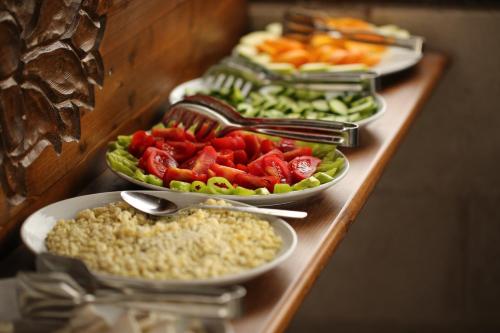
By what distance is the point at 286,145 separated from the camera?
1.62 m

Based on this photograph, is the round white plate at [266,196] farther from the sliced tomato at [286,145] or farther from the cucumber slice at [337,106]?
the cucumber slice at [337,106]

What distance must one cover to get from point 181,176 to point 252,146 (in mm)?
200

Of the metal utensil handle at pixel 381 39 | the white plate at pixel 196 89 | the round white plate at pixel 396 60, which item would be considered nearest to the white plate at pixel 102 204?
the white plate at pixel 196 89

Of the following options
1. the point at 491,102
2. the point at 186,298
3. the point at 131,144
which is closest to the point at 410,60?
the point at 491,102

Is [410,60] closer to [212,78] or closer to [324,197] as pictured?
[212,78]

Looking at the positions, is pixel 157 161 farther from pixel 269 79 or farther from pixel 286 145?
pixel 269 79

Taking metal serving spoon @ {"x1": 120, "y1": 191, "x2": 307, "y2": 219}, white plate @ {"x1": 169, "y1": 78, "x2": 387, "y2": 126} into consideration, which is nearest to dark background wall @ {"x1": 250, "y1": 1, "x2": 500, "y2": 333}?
white plate @ {"x1": 169, "y1": 78, "x2": 387, "y2": 126}

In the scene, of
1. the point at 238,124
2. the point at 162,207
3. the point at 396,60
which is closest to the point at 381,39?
the point at 396,60

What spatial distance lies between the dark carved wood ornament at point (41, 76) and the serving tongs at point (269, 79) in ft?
2.02

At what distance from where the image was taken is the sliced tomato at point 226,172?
1456 mm

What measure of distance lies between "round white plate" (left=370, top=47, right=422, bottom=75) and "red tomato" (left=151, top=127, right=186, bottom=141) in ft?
2.39

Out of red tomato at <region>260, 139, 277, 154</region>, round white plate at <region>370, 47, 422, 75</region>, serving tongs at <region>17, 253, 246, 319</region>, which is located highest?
serving tongs at <region>17, 253, 246, 319</region>

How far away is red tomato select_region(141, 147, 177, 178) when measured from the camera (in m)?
1.49

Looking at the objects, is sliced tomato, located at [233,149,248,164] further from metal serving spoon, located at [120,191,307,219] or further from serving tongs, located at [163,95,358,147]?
metal serving spoon, located at [120,191,307,219]
